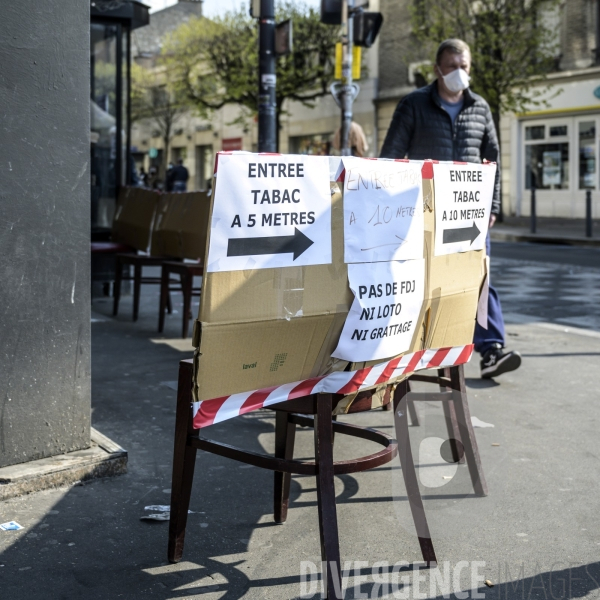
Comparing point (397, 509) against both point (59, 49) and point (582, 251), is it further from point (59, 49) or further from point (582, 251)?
point (582, 251)

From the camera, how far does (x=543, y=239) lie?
67.4 feet

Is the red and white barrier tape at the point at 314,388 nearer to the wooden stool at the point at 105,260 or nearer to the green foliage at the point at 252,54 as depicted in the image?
the wooden stool at the point at 105,260

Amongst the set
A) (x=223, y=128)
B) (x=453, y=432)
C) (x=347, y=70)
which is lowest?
(x=453, y=432)

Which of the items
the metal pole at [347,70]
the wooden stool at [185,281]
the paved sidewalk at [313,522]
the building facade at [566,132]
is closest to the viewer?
the paved sidewalk at [313,522]

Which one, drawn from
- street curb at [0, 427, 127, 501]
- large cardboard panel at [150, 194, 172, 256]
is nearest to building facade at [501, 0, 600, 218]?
large cardboard panel at [150, 194, 172, 256]

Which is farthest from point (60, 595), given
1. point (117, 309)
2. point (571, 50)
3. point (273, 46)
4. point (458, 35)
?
point (571, 50)

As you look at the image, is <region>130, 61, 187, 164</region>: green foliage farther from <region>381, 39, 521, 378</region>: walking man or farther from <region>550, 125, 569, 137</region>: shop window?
<region>381, 39, 521, 378</region>: walking man

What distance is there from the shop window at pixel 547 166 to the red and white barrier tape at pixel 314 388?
25.4 meters

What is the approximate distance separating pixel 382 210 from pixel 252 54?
107ft

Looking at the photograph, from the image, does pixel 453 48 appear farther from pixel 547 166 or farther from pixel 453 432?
pixel 547 166

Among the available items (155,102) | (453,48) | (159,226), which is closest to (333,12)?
(159,226)

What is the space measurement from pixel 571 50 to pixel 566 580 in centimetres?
2613

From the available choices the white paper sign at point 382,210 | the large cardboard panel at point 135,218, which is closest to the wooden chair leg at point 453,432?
the white paper sign at point 382,210

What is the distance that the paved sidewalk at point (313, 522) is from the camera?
298 centimetres
